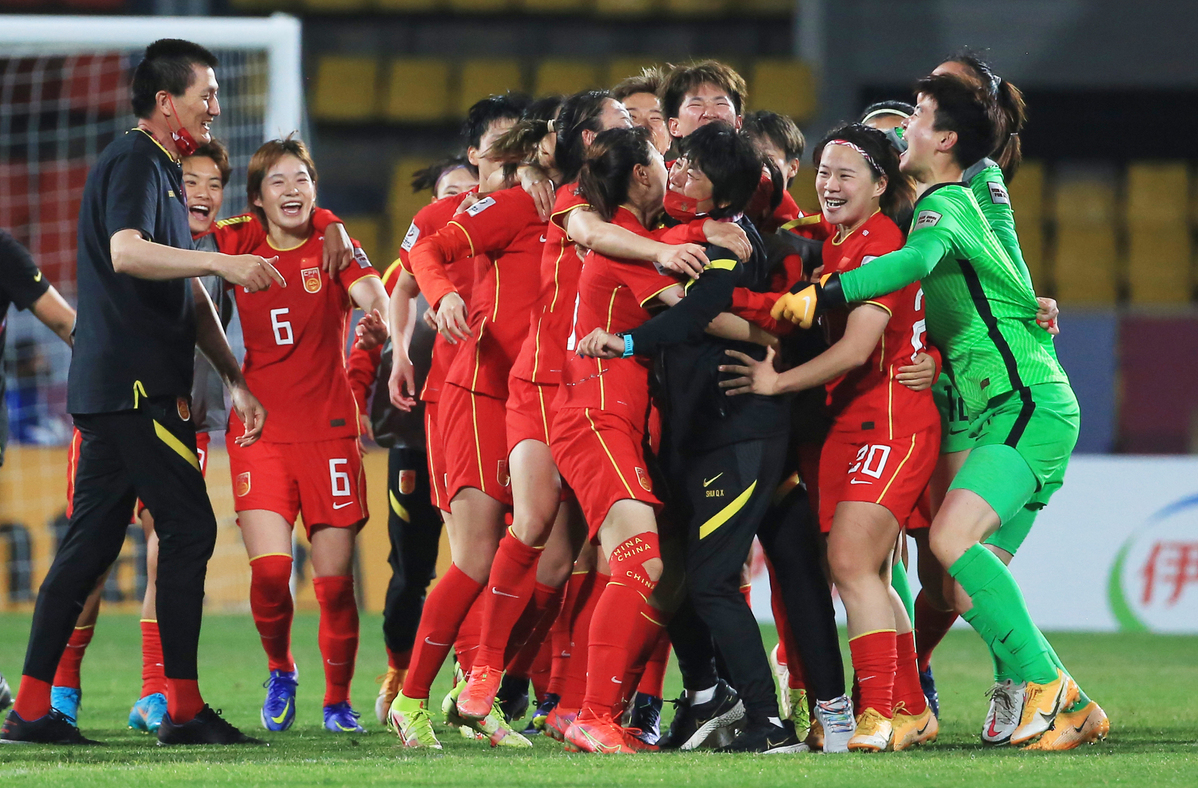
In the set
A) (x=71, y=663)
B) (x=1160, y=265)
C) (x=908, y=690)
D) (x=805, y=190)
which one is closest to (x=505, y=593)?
(x=908, y=690)

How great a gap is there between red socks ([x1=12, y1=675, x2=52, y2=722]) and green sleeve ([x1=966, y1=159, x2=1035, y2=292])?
3.21m

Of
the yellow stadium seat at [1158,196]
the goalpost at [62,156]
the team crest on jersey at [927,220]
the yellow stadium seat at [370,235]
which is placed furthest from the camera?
the yellow stadium seat at [1158,196]

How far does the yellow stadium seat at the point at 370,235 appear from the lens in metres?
13.2

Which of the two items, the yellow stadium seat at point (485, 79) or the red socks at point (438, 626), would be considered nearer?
the red socks at point (438, 626)

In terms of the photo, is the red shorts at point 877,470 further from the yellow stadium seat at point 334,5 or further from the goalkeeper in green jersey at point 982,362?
the yellow stadium seat at point 334,5

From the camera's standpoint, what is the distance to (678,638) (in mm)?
4477

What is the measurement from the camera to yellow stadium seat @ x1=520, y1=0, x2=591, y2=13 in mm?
15078

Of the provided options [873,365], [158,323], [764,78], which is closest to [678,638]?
[873,365]

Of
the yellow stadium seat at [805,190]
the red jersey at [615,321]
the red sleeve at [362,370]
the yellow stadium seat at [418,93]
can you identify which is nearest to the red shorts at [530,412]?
the red jersey at [615,321]

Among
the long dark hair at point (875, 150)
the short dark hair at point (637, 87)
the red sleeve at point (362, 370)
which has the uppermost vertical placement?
the short dark hair at point (637, 87)

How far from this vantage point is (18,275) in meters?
5.16

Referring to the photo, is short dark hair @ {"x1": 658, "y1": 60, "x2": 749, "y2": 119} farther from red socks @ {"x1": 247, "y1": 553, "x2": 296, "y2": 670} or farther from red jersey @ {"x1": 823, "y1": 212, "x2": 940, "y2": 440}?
red socks @ {"x1": 247, "y1": 553, "x2": 296, "y2": 670}

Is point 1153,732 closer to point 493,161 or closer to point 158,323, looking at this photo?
point 493,161

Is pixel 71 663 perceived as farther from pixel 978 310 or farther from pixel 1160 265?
pixel 1160 265
